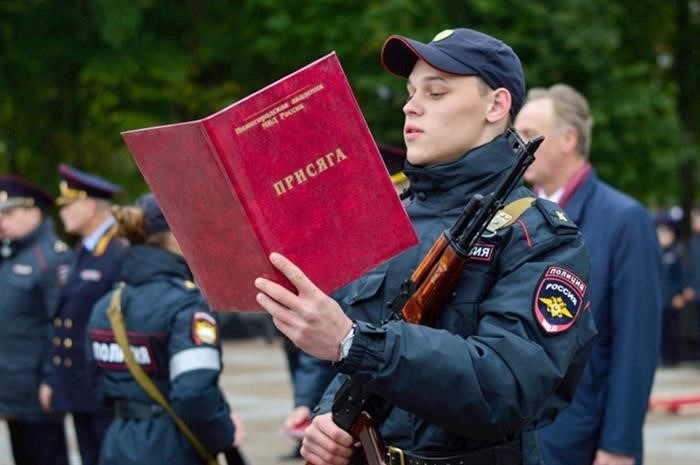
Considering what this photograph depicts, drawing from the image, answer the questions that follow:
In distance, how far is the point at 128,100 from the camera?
2186 centimetres

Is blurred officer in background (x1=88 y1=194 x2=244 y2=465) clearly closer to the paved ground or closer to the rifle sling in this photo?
the rifle sling

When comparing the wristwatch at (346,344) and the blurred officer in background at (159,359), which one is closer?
the wristwatch at (346,344)

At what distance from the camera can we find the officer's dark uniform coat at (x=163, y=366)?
5797 mm

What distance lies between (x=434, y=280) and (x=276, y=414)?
1113cm

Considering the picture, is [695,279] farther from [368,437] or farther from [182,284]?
[368,437]

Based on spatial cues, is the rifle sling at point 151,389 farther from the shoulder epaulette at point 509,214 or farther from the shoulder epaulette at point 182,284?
the shoulder epaulette at point 509,214

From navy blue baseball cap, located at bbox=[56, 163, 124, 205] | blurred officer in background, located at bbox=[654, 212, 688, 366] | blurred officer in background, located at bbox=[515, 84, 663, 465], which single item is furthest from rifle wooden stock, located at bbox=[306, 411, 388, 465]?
blurred officer in background, located at bbox=[654, 212, 688, 366]

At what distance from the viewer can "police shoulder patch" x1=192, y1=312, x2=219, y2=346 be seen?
5.82 m

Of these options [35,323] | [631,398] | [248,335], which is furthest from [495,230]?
[248,335]

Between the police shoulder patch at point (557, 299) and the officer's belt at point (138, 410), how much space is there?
3.10 metres

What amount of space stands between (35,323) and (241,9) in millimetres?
13396

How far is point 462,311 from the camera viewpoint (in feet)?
10.7

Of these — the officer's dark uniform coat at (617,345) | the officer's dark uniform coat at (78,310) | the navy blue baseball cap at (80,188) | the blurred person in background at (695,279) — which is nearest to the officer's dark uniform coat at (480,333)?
the officer's dark uniform coat at (617,345)

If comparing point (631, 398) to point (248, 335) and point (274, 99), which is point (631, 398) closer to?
point (274, 99)
